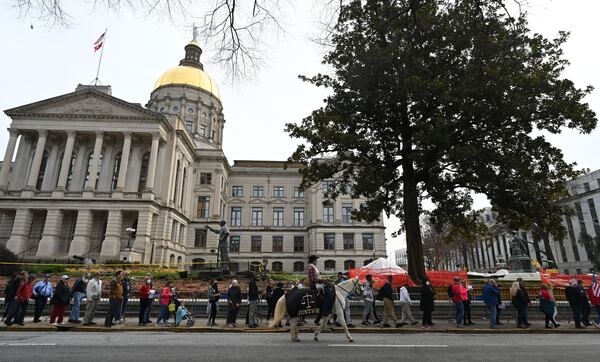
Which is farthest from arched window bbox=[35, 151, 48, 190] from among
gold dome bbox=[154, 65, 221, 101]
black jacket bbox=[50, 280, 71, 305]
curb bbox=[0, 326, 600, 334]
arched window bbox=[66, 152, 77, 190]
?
curb bbox=[0, 326, 600, 334]

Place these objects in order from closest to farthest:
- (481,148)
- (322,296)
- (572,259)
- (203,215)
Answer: (322,296) → (481,148) → (203,215) → (572,259)

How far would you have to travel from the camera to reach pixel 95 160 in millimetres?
44531

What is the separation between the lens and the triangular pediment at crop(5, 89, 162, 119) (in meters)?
45.3

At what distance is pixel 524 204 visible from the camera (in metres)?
15.9

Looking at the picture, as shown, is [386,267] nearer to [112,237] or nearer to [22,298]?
[22,298]

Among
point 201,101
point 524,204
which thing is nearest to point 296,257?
point 201,101

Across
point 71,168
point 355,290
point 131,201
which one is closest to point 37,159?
point 71,168

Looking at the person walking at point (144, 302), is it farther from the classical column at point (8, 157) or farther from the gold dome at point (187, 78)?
the gold dome at point (187, 78)

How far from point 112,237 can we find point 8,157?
17.0 m

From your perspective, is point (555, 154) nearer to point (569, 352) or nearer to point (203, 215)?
point (569, 352)

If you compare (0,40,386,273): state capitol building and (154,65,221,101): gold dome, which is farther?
(154,65,221,101): gold dome

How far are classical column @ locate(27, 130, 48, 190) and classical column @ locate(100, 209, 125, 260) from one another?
10.7 meters

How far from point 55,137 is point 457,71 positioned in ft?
165

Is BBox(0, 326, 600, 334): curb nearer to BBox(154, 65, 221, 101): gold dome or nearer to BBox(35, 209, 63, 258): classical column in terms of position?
BBox(35, 209, 63, 258): classical column
